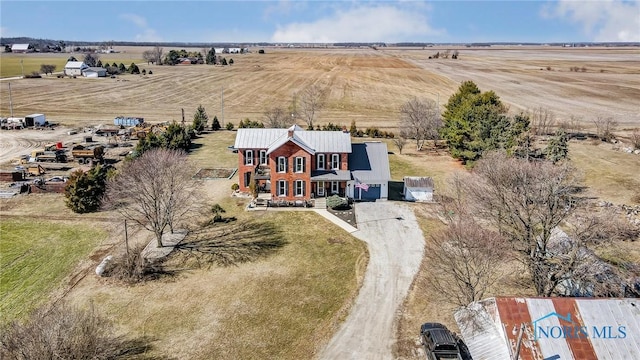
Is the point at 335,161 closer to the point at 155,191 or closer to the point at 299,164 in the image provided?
the point at 299,164

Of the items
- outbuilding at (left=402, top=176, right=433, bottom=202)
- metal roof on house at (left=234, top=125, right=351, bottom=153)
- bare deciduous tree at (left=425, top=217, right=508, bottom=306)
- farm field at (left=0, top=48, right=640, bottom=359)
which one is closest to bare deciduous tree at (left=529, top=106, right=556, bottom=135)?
farm field at (left=0, top=48, right=640, bottom=359)

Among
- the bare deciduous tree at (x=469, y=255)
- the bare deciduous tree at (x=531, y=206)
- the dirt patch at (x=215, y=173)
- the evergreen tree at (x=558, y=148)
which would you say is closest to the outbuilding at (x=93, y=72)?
the dirt patch at (x=215, y=173)

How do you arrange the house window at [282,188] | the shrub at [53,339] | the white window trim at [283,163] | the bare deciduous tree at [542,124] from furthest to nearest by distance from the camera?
the bare deciduous tree at [542,124] → the house window at [282,188] → the white window trim at [283,163] → the shrub at [53,339]

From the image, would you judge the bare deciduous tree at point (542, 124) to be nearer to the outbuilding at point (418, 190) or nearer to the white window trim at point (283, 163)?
the outbuilding at point (418, 190)

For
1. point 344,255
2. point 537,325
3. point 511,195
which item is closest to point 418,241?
point 344,255

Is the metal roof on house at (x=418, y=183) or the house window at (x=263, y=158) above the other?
the house window at (x=263, y=158)

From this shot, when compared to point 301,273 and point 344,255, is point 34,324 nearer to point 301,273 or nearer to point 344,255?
point 301,273
